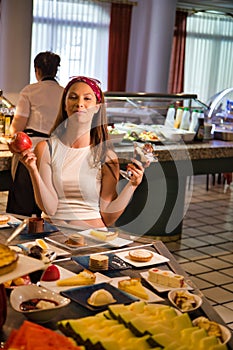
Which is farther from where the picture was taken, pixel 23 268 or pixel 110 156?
pixel 110 156

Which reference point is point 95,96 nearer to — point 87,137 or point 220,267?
point 87,137

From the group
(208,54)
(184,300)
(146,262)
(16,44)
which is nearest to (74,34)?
(208,54)

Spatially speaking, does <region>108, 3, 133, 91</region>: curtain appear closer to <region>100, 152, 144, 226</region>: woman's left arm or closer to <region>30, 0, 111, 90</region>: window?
<region>30, 0, 111, 90</region>: window

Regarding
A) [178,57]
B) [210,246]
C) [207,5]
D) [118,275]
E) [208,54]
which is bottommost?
[210,246]

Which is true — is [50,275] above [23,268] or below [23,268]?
below

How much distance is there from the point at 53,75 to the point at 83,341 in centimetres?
348

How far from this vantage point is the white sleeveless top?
11.6 ft

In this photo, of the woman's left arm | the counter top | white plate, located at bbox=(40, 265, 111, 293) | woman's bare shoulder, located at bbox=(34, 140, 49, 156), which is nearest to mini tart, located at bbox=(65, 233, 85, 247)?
white plate, located at bbox=(40, 265, 111, 293)

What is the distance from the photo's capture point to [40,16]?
1107 centimetres

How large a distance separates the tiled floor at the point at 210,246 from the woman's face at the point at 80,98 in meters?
Answer: 1.70

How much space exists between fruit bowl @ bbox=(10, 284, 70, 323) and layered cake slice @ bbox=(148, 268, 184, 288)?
0.47m

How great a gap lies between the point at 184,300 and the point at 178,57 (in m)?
10.9

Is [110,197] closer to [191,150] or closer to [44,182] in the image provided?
[44,182]

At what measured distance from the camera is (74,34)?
1159 centimetres
